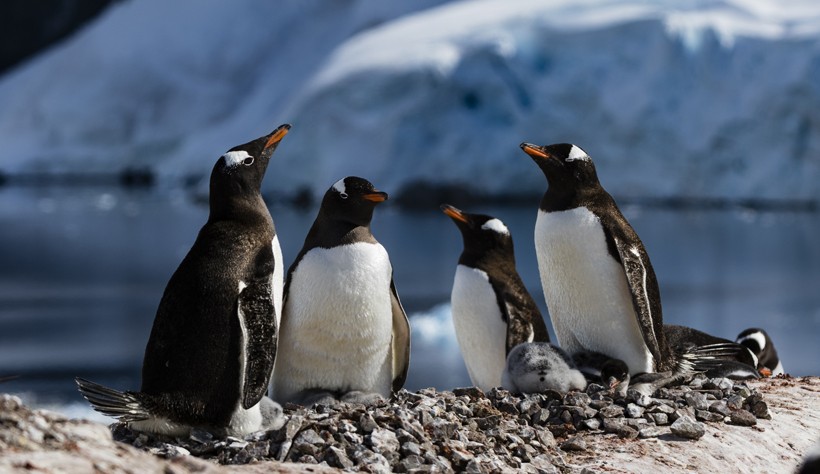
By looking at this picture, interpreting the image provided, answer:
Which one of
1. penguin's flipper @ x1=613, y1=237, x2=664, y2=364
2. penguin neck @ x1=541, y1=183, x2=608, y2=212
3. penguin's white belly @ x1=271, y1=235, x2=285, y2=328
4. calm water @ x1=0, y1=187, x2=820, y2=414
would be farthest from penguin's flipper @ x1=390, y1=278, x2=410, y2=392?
calm water @ x1=0, y1=187, x2=820, y2=414

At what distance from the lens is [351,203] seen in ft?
15.9

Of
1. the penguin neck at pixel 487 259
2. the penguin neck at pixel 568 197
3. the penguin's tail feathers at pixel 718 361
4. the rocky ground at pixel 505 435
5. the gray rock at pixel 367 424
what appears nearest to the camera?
the rocky ground at pixel 505 435

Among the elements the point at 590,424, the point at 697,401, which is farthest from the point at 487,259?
the point at 590,424

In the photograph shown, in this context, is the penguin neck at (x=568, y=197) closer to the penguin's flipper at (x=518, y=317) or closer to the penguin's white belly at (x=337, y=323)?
the penguin's flipper at (x=518, y=317)

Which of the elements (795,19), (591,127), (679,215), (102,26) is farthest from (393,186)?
(102,26)

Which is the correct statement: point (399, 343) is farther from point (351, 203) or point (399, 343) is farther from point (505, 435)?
point (505, 435)

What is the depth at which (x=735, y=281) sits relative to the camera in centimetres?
2108

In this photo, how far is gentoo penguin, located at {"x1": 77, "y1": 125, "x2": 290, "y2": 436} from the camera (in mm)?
4141

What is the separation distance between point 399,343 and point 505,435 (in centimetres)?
95

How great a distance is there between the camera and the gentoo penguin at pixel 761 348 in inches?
262

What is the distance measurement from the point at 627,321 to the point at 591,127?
21246 mm

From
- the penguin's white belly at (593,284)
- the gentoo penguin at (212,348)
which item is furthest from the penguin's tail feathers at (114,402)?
the penguin's white belly at (593,284)

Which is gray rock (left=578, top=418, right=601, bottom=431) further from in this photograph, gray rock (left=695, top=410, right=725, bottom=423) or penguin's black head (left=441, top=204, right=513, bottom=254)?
penguin's black head (left=441, top=204, right=513, bottom=254)

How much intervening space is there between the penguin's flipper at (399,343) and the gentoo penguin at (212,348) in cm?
68
